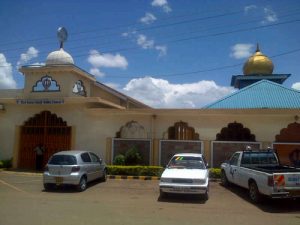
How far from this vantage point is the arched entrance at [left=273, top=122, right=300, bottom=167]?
707 inches

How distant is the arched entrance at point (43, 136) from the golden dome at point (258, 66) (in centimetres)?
1939

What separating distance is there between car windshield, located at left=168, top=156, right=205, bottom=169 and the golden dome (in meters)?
21.5

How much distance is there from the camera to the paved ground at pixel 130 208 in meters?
8.52

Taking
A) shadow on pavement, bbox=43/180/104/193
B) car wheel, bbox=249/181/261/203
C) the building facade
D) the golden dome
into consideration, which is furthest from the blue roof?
shadow on pavement, bbox=43/180/104/193

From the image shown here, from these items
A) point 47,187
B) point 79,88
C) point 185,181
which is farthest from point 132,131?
point 185,181

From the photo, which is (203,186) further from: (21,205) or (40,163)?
(40,163)

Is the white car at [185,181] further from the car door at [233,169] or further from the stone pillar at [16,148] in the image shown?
the stone pillar at [16,148]

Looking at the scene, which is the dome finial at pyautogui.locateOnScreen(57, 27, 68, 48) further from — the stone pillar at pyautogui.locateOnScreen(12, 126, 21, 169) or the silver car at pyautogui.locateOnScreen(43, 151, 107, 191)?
the silver car at pyautogui.locateOnScreen(43, 151, 107, 191)

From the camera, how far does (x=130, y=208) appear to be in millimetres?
10016

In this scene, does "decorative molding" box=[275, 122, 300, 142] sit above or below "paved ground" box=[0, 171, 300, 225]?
above

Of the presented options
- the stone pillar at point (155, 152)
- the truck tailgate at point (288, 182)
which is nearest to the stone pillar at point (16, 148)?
the stone pillar at point (155, 152)

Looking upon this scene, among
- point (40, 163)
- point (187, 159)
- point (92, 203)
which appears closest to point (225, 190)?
point (187, 159)

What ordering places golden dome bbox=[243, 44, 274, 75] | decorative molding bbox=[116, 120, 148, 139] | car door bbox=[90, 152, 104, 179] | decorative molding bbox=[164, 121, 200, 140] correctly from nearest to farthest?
car door bbox=[90, 152, 104, 179]
decorative molding bbox=[164, 121, 200, 140]
decorative molding bbox=[116, 120, 148, 139]
golden dome bbox=[243, 44, 274, 75]

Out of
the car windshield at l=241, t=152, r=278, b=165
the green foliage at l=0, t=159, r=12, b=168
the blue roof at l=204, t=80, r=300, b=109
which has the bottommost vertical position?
the green foliage at l=0, t=159, r=12, b=168
